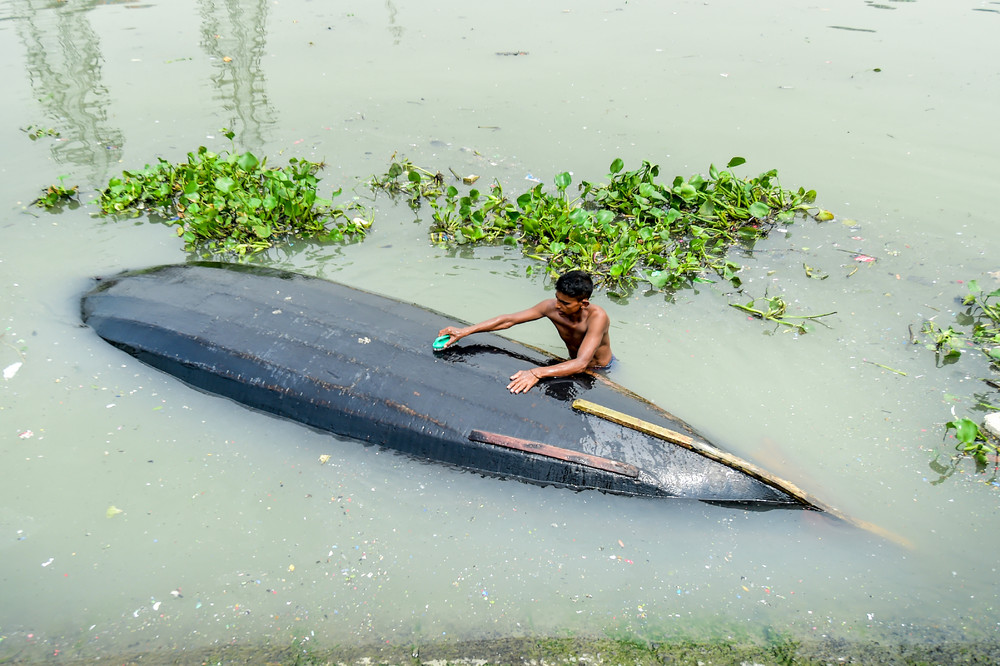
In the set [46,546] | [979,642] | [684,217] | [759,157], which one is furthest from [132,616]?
[759,157]

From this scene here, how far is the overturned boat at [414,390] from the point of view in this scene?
11.2 feet

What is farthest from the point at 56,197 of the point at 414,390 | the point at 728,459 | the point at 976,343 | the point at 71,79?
the point at 976,343

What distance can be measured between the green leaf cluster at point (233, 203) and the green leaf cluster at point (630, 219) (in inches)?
32.3

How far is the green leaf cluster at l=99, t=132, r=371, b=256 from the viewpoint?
548 cm

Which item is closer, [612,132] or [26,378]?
[26,378]

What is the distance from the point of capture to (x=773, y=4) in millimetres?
9812

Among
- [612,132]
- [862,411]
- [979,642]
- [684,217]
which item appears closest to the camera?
[979,642]

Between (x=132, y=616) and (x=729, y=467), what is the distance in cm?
302

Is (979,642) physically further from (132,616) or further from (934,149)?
(934,149)

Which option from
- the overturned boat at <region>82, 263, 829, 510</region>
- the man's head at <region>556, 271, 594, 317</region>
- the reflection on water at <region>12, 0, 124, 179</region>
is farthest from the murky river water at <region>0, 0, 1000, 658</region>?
the man's head at <region>556, 271, 594, 317</region>

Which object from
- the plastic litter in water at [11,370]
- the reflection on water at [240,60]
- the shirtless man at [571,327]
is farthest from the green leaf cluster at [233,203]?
the shirtless man at [571,327]

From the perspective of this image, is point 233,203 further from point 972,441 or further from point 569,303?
point 972,441

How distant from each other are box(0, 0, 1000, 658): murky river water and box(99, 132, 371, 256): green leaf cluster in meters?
0.22

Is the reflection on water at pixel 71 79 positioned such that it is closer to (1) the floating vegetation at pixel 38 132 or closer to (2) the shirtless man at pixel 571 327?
(1) the floating vegetation at pixel 38 132
